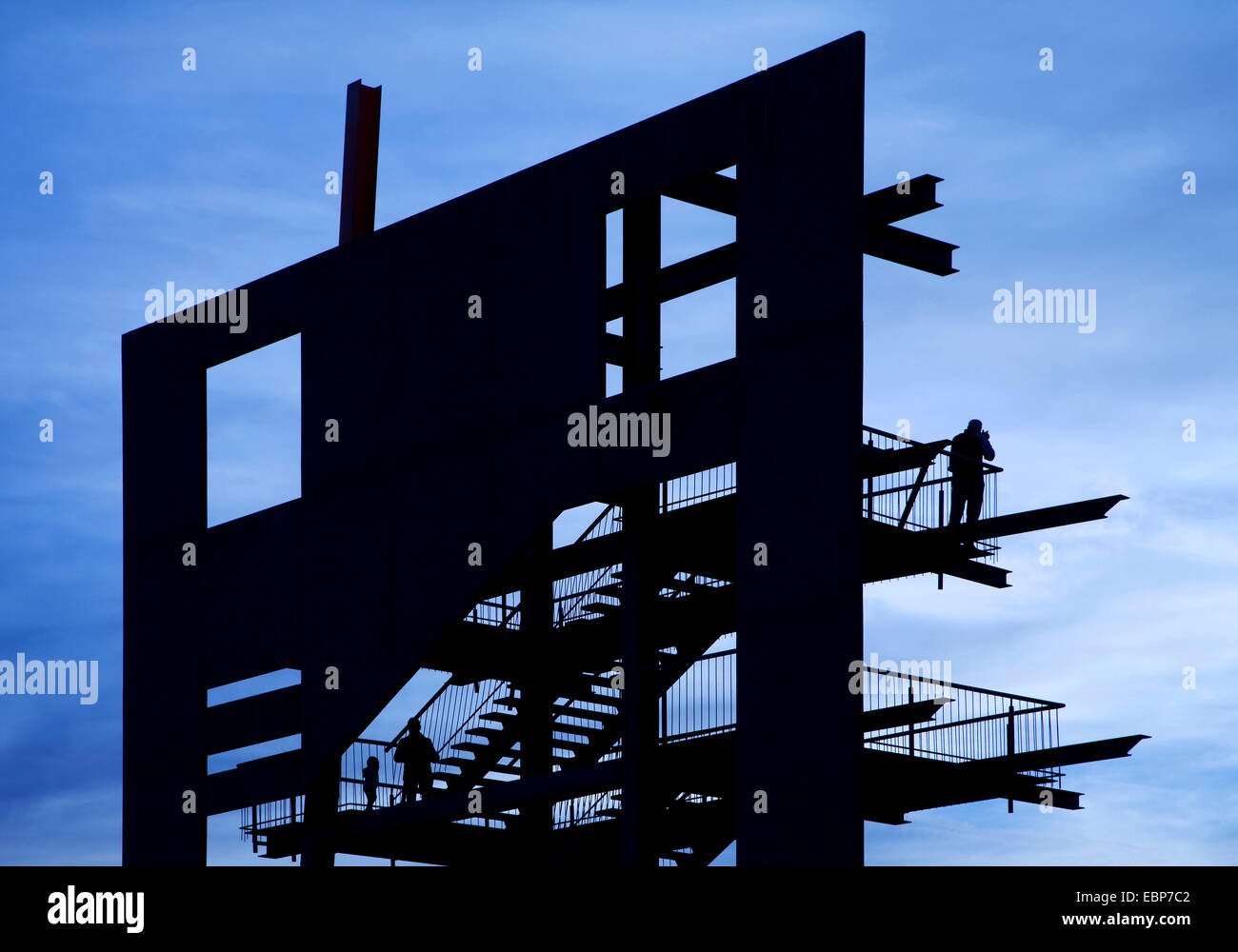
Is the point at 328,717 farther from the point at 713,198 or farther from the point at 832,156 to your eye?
the point at 832,156

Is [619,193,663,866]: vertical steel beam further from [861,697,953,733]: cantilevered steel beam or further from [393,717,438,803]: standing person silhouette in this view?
[393,717,438,803]: standing person silhouette

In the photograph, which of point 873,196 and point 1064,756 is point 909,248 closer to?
point 873,196

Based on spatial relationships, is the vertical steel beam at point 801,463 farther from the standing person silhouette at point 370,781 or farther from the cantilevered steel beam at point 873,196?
the standing person silhouette at point 370,781

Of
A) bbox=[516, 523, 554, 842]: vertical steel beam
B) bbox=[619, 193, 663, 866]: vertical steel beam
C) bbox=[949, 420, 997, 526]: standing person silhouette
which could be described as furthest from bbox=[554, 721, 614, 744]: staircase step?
bbox=[949, 420, 997, 526]: standing person silhouette

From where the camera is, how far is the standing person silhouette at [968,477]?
3262cm

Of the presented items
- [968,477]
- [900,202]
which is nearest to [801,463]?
[968,477]

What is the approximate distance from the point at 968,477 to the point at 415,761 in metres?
12.2

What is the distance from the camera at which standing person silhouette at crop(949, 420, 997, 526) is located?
3262cm

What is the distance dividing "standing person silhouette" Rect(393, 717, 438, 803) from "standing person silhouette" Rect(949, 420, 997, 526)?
11.6m

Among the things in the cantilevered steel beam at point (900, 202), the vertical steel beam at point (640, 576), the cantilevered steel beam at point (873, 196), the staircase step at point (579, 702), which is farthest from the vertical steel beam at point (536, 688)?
the cantilevered steel beam at point (900, 202)

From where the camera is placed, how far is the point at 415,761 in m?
39.5
